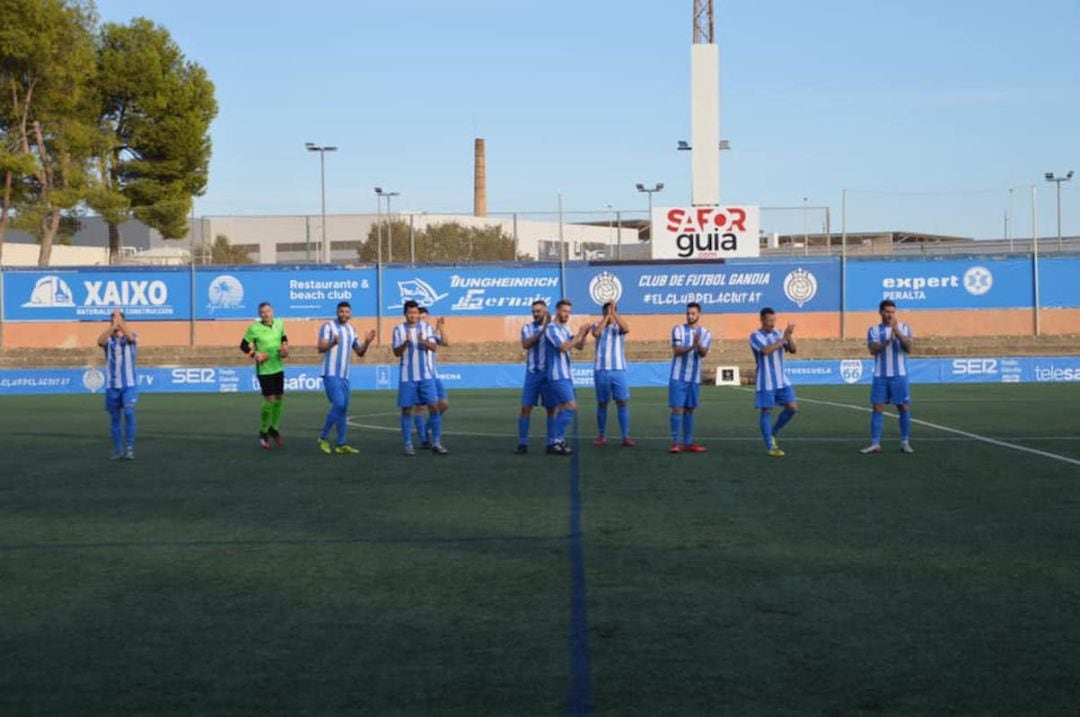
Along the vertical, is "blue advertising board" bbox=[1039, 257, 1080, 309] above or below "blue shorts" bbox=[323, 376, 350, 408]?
above

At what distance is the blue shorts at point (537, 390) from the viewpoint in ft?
57.6

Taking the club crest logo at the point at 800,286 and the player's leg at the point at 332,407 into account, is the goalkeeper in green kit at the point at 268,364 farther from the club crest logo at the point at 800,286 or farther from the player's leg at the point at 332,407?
the club crest logo at the point at 800,286

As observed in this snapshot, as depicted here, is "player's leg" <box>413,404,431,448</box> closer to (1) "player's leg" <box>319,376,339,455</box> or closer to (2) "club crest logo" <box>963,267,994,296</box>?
(1) "player's leg" <box>319,376,339,455</box>

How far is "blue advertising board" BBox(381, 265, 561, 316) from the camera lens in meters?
37.8

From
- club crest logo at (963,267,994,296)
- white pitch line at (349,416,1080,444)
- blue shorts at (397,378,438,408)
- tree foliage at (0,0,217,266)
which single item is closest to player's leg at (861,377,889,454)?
white pitch line at (349,416,1080,444)

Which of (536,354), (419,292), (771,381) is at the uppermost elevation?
(419,292)

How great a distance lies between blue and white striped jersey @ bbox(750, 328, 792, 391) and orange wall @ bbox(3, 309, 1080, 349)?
775 inches

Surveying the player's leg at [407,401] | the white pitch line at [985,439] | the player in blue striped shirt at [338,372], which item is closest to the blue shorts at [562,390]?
the player's leg at [407,401]

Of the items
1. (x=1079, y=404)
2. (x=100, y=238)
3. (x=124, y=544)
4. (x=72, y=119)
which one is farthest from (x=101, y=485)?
(x=100, y=238)

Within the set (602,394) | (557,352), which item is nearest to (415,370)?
(557,352)

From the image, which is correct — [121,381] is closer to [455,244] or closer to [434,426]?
[434,426]

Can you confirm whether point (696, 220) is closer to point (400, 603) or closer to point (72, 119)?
point (72, 119)

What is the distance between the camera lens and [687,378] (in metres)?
17.7

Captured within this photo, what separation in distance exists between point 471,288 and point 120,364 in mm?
20963
